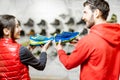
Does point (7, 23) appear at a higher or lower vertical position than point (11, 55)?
higher

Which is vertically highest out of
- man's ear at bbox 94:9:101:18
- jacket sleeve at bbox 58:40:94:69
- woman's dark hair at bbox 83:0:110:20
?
woman's dark hair at bbox 83:0:110:20

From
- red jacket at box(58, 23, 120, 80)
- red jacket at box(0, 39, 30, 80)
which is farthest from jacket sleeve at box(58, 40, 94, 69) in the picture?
red jacket at box(0, 39, 30, 80)

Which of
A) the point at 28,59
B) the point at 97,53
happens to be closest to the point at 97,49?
the point at 97,53

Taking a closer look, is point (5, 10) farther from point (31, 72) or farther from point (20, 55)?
point (20, 55)

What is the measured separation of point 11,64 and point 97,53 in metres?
0.60

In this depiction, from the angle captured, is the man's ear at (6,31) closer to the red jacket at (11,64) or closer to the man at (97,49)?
the red jacket at (11,64)

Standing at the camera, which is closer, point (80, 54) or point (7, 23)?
point (80, 54)

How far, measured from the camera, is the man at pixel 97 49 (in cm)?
168

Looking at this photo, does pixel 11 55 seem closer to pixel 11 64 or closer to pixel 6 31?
pixel 11 64

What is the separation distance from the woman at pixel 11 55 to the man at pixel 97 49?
0.88ft

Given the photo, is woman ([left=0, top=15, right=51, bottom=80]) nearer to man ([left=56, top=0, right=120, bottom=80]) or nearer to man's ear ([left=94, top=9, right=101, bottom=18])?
man ([left=56, top=0, right=120, bottom=80])

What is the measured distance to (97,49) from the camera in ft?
5.49

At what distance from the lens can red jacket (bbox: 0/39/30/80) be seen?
5.75 ft

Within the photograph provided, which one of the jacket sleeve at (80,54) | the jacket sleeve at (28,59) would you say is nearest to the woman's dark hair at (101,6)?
the jacket sleeve at (80,54)
